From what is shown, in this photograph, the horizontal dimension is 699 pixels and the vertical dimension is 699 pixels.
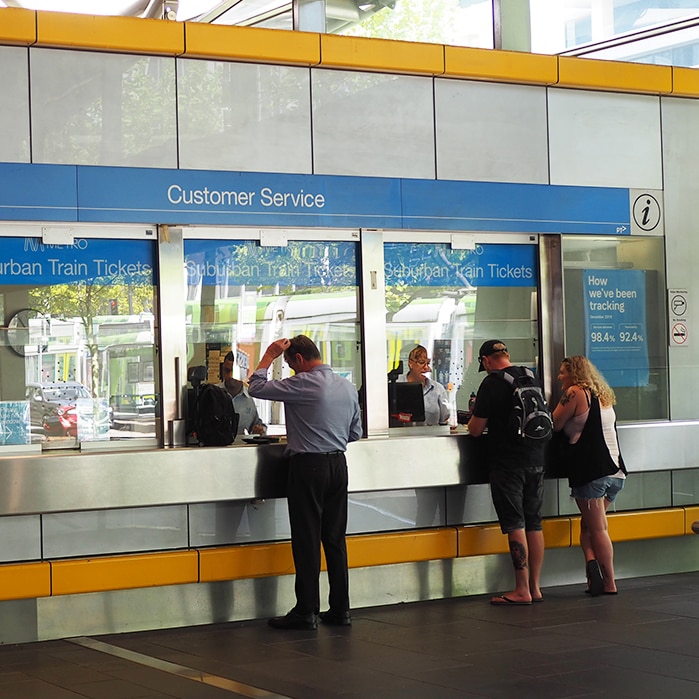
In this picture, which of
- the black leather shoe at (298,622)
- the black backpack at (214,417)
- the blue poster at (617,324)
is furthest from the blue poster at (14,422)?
the blue poster at (617,324)

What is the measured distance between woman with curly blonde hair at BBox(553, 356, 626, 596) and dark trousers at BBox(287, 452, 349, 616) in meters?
1.87

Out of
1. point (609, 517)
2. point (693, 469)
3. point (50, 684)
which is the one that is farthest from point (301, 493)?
point (693, 469)

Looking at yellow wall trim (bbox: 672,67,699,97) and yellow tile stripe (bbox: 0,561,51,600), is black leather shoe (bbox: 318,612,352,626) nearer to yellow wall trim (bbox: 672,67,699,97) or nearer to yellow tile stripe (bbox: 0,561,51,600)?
yellow tile stripe (bbox: 0,561,51,600)

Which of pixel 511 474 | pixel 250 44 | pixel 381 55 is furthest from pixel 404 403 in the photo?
pixel 250 44

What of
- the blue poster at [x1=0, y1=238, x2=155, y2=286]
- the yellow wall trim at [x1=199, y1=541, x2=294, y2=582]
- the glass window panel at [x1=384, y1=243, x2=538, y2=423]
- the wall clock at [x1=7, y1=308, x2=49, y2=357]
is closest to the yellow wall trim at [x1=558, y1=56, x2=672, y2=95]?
the glass window panel at [x1=384, y1=243, x2=538, y2=423]

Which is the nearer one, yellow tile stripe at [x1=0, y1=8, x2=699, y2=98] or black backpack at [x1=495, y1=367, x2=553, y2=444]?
yellow tile stripe at [x1=0, y1=8, x2=699, y2=98]

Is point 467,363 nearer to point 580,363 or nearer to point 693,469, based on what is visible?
point 580,363

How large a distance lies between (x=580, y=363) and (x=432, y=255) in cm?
132

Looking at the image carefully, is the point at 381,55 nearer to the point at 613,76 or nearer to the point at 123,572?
the point at 613,76

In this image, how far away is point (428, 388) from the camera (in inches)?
355

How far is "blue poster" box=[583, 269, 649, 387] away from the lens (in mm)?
9562

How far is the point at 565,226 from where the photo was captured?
9.41 metres

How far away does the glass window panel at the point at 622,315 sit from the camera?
9516 mm

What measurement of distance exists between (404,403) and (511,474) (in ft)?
3.18
